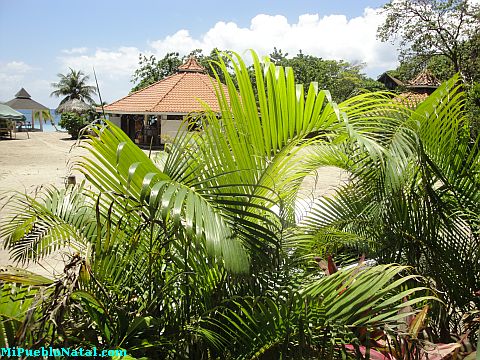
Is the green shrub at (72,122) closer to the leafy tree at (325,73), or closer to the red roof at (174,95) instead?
the red roof at (174,95)

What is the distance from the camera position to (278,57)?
38.6 meters

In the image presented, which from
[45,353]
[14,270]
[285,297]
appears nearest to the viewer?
[45,353]

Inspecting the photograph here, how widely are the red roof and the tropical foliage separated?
19.4m

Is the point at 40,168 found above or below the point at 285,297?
below

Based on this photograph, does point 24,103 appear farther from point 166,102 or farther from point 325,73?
point 325,73

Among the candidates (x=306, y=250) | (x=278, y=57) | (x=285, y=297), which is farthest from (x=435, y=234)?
(x=278, y=57)

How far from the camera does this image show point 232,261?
1408 millimetres

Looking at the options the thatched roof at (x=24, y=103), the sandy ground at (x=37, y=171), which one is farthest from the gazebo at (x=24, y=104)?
the sandy ground at (x=37, y=171)

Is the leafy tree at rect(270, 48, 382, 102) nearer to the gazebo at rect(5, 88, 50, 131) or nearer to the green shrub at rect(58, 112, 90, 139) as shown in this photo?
the green shrub at rect(58, 112, 90, 139)

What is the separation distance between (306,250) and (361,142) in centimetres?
79

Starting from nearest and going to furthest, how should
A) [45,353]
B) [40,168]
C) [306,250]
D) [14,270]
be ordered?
[45,353], [14,270], [306,250], [40,168]

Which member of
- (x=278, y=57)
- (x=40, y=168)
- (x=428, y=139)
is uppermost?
(x=278, y=57)

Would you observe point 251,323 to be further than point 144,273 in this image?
No

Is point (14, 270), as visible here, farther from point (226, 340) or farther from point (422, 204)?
point (422, 204)
